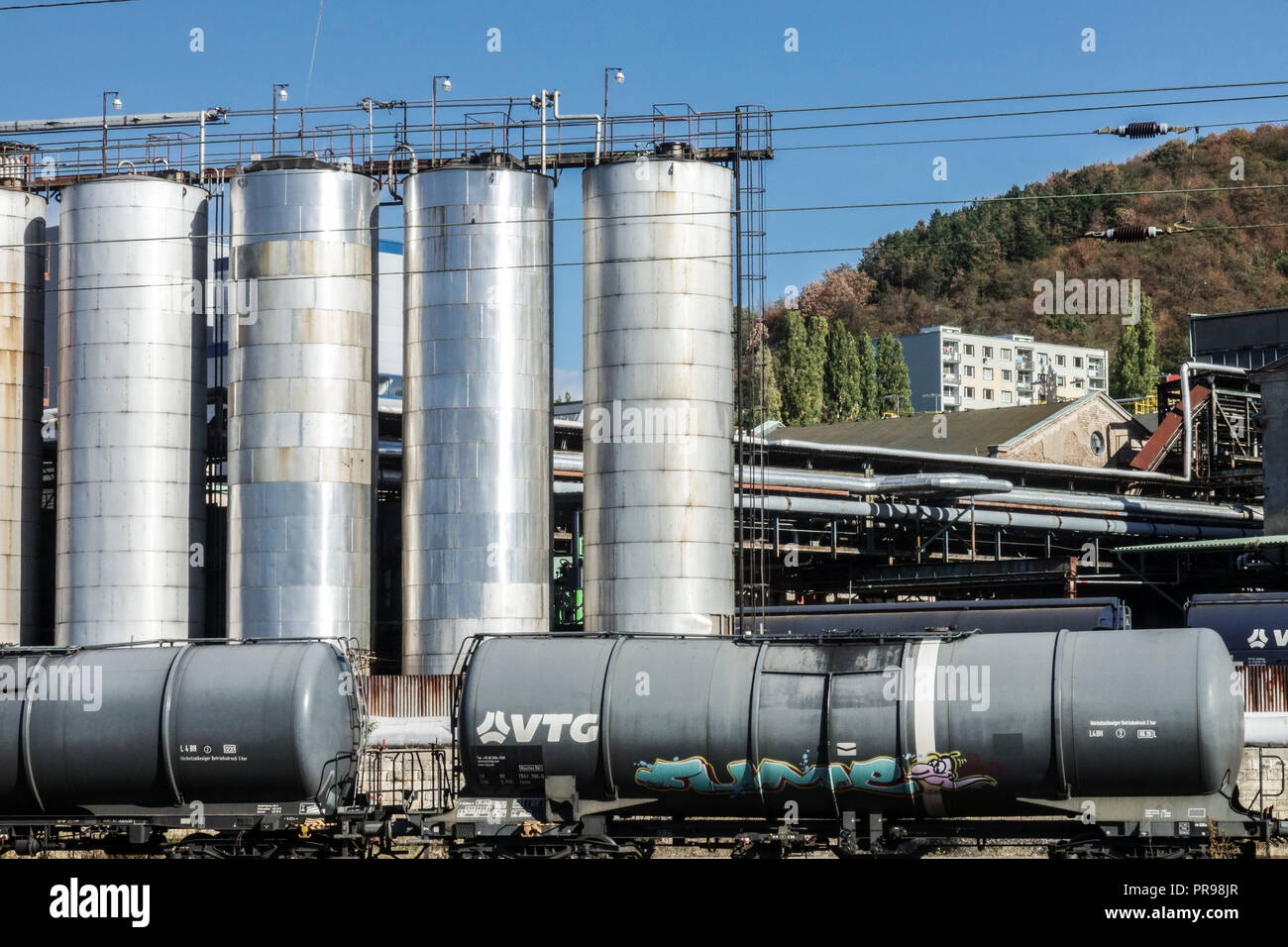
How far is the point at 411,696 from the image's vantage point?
1506 inches

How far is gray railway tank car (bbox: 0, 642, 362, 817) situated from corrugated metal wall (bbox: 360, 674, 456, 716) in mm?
13514

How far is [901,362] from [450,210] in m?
89.1

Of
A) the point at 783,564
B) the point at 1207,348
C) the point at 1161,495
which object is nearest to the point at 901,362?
the point at 1207,348

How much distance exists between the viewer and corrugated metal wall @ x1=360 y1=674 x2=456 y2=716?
38.1 m

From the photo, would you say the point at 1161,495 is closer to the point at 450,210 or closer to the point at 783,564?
the point at 783,564

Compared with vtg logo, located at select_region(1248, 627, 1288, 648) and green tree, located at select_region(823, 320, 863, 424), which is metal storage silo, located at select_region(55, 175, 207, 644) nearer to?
vtg logo, located at select_region(1248, 627, 1288, 648)

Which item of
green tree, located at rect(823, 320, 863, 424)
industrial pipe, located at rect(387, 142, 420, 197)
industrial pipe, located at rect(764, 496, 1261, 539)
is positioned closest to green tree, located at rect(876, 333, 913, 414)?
green tree, located at rect(823, 320, 863, 424)

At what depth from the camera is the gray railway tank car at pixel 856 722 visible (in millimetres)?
20828

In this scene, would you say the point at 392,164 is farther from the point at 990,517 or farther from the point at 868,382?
the point at 868,382

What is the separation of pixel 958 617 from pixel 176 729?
74.8 ft

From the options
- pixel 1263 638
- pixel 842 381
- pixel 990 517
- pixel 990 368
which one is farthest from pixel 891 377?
pixel 1263 638

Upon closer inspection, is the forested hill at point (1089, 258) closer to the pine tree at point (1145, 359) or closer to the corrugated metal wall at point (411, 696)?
the pine tree at point (1145, 359)

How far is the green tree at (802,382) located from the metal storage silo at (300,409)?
77.8m
